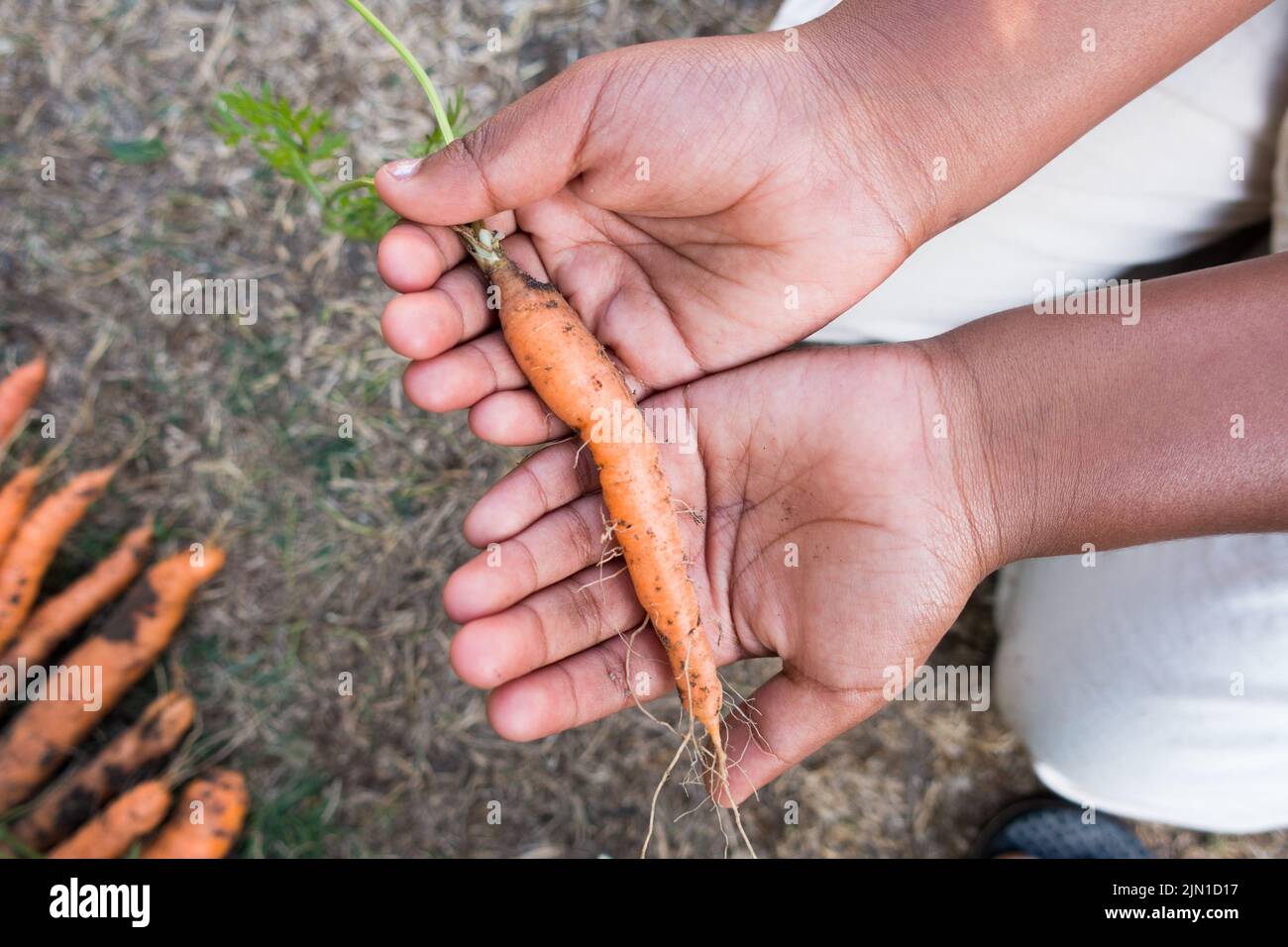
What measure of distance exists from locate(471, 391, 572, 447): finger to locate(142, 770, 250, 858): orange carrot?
1681mm

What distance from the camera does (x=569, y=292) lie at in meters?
2.39

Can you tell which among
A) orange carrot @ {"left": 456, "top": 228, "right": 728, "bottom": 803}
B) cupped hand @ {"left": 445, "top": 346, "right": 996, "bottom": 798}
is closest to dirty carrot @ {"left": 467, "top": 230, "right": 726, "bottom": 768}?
orange carrot @ {"left": 456, "top": 228, "right": 728, "bottom": 803}

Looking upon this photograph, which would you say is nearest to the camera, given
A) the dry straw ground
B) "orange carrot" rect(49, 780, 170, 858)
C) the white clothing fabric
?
the white clothing fabric

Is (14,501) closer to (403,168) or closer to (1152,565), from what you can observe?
(403,168)

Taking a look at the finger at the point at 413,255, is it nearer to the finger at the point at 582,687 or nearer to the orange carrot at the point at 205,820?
the finger at the point at 582,687

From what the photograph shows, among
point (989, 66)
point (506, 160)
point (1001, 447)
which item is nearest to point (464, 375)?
point (506, 160)

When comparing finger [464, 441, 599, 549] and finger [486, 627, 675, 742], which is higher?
finger [464, 441, 599, 549]

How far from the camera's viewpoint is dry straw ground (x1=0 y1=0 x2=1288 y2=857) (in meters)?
3.16

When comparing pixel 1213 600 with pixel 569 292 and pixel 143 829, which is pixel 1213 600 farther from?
pixel 143 829

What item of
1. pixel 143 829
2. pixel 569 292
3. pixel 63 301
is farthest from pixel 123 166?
pixel 143 829

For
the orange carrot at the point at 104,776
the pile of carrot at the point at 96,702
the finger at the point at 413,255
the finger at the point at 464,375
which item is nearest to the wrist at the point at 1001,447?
the finger at the point at 464,375

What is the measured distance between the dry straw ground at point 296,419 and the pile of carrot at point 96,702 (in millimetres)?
137

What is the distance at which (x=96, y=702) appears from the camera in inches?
120

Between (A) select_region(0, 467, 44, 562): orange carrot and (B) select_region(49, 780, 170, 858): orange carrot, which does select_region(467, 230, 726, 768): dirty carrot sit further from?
(A) select_region(0, 467, 44, 562): orange carrot
